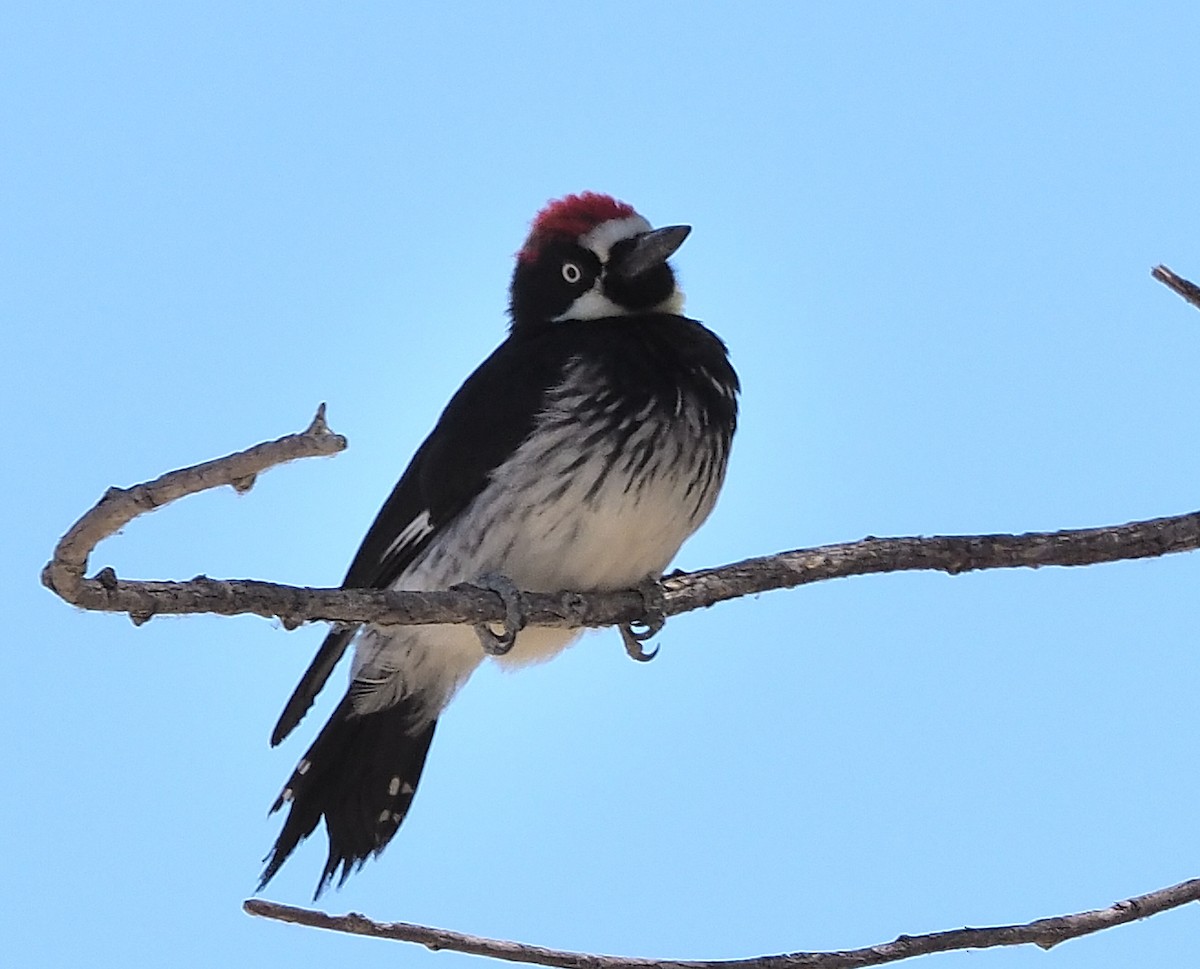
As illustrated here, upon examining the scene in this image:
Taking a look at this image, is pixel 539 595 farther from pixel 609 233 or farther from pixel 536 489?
pixel 609 233

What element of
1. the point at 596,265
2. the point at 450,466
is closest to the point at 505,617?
the point at 450,466

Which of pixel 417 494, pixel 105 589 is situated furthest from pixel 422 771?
pixel 105 589

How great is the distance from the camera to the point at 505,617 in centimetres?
360

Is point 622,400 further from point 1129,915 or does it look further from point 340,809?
point 1129,915

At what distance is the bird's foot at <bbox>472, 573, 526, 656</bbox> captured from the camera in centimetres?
363

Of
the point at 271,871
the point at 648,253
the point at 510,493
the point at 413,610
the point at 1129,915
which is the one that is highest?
the point at 648,253

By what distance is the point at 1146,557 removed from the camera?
332 centimetres

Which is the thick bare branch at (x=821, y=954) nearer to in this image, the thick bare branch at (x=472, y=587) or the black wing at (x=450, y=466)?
the thick bare branch at (x=472, y=587)

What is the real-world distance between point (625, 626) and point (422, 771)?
3.08ft

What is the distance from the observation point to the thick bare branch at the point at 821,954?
2.73 metres

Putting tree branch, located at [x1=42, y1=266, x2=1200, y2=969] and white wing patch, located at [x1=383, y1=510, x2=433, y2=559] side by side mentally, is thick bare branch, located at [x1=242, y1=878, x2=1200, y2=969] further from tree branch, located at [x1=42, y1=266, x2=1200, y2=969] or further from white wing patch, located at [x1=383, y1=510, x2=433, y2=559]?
white wing patch, located at [x1=383, y1=510, x2=433, y2=559]

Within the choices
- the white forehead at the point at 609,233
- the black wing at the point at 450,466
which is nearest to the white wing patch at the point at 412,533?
the black wing at the point at 450,466

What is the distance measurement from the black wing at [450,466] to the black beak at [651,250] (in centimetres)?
29

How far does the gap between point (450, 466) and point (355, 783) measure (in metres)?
0.97
